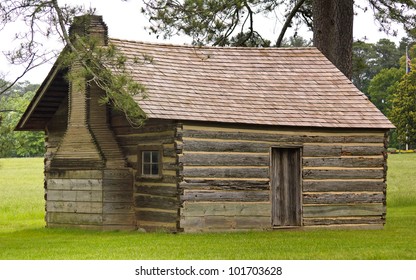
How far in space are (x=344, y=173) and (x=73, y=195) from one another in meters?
7.07

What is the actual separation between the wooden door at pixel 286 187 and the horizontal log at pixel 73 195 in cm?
446

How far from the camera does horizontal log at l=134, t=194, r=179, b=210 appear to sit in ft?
73.6

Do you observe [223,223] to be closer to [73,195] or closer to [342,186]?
[342,186]

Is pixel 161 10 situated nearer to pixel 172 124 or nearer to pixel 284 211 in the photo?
pixel 172 124

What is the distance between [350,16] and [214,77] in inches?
290

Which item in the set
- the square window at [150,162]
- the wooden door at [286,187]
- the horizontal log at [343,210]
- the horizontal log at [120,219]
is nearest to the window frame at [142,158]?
the square window at [150,162]

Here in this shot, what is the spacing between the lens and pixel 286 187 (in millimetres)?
24109

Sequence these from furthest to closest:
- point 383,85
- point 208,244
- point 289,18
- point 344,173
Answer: point 383,85, point 289,18, point 344,173, point 208,244

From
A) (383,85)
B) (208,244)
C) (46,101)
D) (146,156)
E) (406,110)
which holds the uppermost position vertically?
(383,85)

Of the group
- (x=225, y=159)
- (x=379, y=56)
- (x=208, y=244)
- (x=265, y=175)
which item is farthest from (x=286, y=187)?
(x=379, y=56)

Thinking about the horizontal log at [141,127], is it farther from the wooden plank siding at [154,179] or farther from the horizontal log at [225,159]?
the horizontal log at [225,159]

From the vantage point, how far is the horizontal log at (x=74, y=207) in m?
23.3

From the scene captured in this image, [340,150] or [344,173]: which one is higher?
[340,150]
